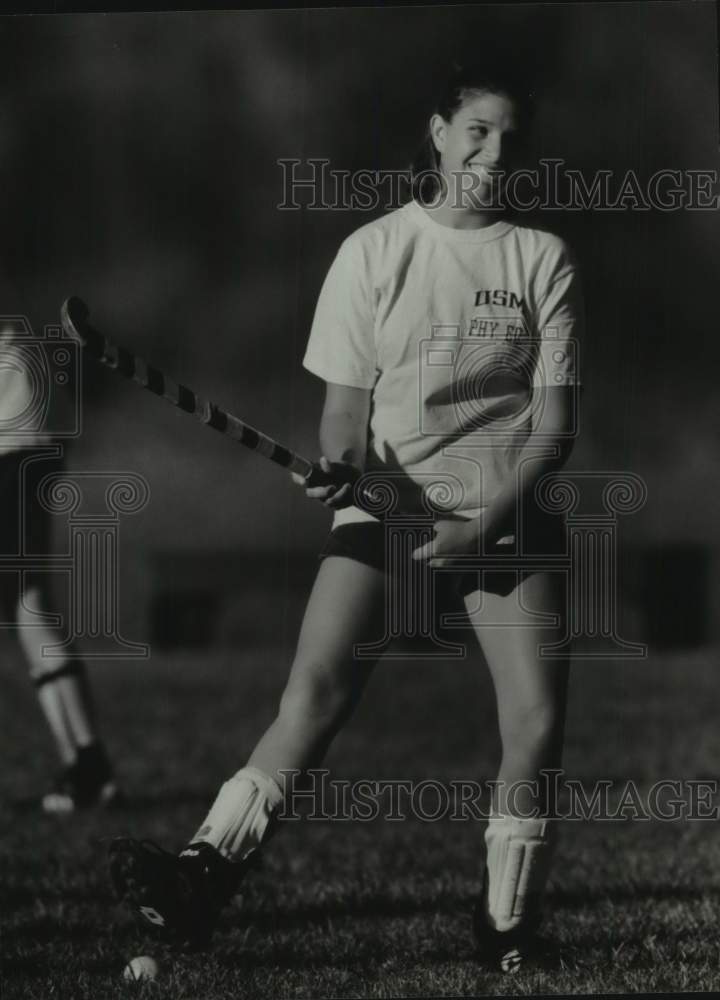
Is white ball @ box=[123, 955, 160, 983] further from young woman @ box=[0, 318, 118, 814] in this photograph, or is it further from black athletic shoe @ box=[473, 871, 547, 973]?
young woman @ box=[0, 318, 118, 814]

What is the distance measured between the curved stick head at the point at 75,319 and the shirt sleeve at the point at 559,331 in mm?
1092

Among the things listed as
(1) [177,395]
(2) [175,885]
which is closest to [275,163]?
(1) [177,395]

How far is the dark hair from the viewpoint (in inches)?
155

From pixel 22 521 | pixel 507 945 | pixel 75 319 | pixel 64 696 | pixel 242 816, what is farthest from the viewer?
pixel 64 696

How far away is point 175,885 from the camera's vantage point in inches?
138

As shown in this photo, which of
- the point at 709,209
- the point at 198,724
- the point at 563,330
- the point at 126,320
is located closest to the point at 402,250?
the point at 563,330

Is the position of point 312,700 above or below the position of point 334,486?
below

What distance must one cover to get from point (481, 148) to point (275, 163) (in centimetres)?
144

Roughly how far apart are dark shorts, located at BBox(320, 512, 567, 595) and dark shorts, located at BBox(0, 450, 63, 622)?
2092 mm

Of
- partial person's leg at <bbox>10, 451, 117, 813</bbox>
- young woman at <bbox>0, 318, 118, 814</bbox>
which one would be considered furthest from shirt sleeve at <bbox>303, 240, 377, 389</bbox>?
partial person's leg at <bbox>10, 451, 117, 813</bbox>

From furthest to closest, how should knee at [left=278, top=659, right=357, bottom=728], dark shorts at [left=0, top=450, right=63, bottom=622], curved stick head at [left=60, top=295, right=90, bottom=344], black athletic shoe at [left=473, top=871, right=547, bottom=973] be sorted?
dark shorts at [left=0, top=450, right=63, bottom=622], black athletic shoe at [left=473, top=871, right=547, bottom=973], knee at [left=278, top=659, right=357, bottom=728], curved stick head at [left=60, top=295, right=90, bottom=344]

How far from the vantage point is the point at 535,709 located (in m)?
3.80

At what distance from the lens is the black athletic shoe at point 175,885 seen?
11.4 feet

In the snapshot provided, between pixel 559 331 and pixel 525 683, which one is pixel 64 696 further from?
pixel 559 331
